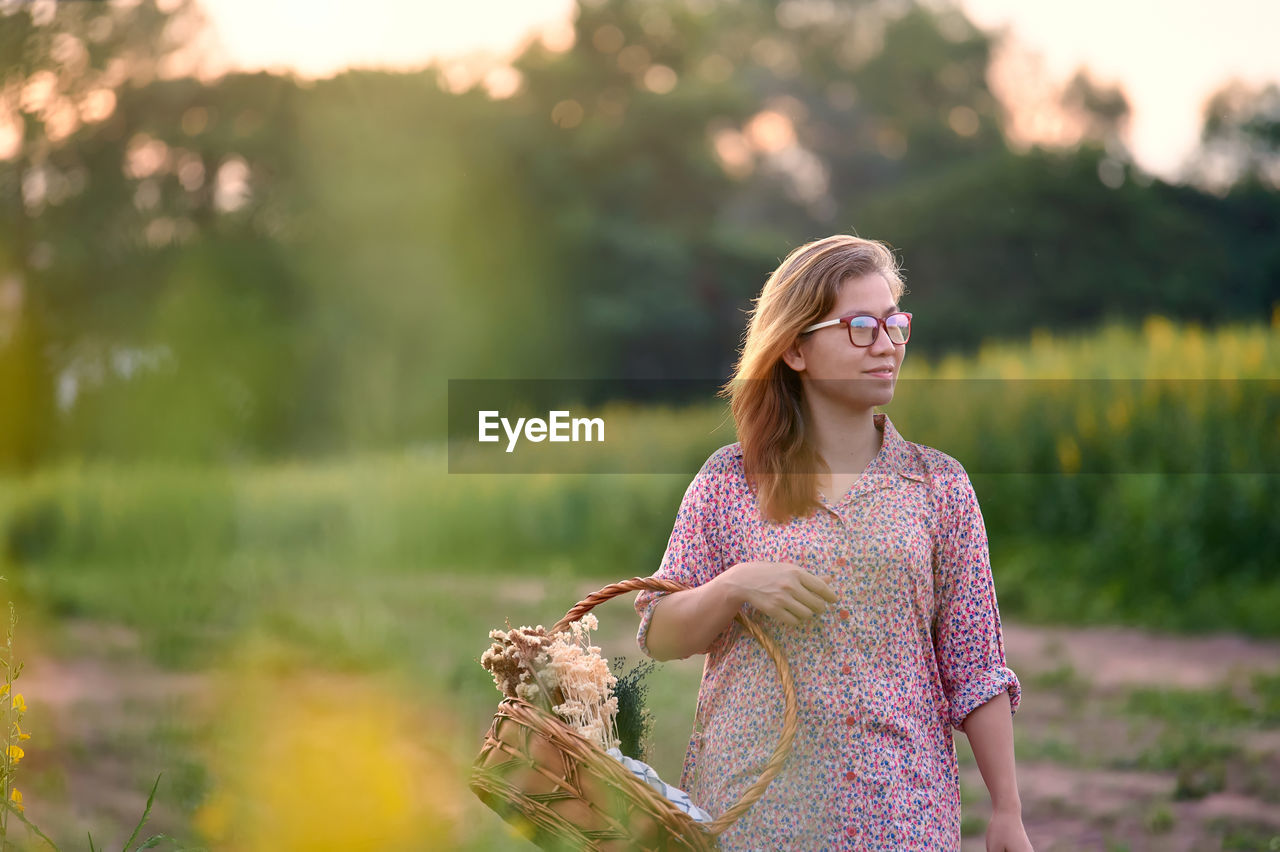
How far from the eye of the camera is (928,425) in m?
8.74

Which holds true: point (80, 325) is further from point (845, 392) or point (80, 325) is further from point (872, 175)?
point (845, 392)

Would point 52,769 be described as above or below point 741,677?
below

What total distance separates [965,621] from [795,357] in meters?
0.46

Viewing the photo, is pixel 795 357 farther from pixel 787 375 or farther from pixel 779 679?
pixel 779 679

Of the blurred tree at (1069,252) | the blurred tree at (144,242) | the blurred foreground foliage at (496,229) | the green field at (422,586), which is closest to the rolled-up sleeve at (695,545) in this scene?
the green field at (422,586)

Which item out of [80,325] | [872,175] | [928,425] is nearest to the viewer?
[928,425]

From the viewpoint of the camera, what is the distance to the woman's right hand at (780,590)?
164 centimetres

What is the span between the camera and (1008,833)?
174 centimetres

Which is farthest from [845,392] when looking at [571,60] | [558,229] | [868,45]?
[868,45]

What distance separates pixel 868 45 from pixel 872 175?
202 inches

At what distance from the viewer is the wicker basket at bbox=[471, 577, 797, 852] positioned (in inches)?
59.9

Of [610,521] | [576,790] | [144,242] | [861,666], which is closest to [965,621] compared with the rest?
[861,666]

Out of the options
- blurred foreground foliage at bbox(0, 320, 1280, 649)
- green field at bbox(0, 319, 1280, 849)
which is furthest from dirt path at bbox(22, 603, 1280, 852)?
blurred foreground foliage at bbox(0, 320, 1280, 649)

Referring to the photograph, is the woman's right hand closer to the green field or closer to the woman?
the woman
